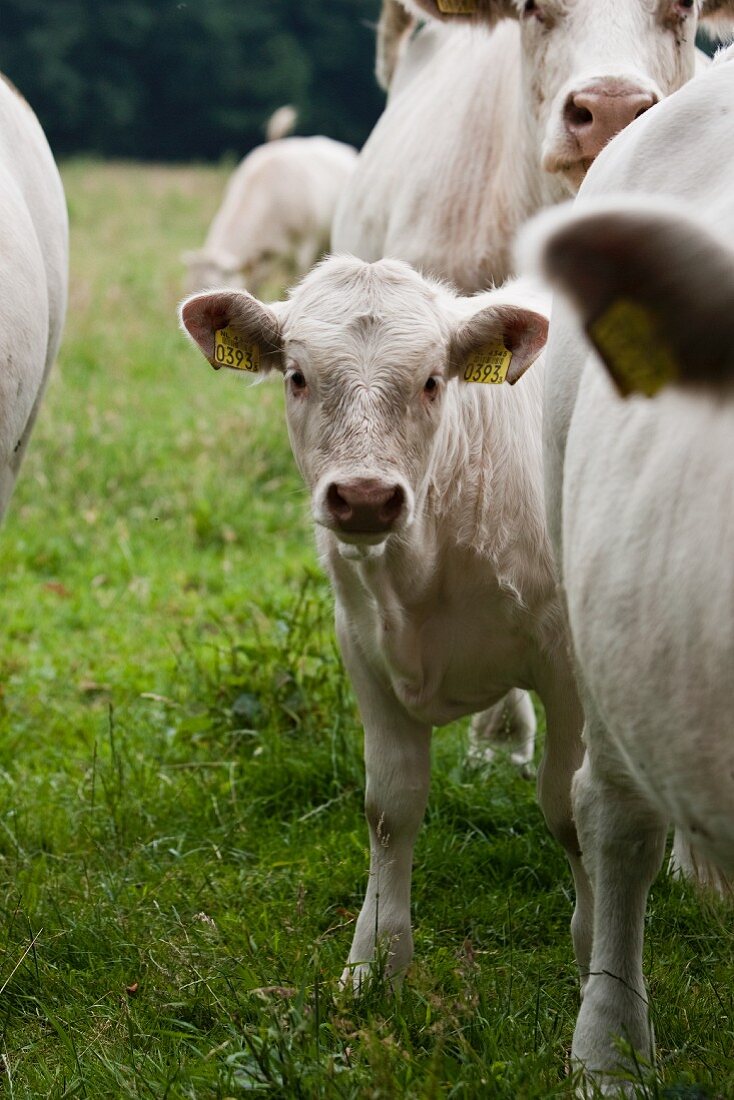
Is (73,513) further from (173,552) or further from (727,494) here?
(727,494)

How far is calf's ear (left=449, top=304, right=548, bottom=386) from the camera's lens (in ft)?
10.8

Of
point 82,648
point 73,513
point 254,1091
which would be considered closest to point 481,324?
point 254,1091

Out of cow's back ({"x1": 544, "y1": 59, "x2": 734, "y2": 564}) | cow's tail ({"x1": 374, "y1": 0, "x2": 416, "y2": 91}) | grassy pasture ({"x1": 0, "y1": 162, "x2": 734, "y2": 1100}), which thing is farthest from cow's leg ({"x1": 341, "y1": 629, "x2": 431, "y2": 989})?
cow's tail ({"x1": 374, "y1": 0, "x2": 416, "y2": 91})

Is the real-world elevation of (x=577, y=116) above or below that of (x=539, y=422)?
above

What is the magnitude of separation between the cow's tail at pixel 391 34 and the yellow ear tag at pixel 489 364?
3498 millimetres

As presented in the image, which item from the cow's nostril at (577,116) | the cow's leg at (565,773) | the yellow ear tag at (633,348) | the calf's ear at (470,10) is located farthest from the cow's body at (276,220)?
the yellow ear tag at (633,348)

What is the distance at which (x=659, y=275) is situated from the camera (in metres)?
1.84

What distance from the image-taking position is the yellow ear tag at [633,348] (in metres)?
1.89

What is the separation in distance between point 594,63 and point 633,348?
7.62 ft

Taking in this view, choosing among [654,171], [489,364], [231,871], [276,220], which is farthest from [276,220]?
[654,171]

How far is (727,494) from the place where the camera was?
201 centimetres

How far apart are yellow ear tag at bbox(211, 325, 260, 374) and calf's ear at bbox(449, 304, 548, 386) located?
461 millimetres

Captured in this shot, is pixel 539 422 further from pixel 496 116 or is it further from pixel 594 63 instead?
pixel 496 116

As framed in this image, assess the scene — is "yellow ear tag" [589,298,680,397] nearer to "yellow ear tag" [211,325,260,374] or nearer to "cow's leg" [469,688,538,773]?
"yellow ear tag" [211,325,260,374]
